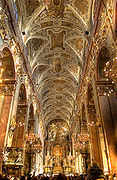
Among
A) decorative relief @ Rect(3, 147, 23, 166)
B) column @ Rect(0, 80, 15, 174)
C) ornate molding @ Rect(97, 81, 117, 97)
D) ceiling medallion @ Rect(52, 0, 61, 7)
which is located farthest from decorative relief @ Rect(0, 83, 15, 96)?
ceiling medallion @ Rect(52, 0, 61, 7)

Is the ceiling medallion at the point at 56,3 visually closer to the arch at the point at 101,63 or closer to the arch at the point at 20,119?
the arch at the point at 101,63

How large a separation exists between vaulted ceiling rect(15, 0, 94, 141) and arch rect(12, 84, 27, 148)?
334 centimetres

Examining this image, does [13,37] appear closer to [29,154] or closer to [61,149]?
[29,154]

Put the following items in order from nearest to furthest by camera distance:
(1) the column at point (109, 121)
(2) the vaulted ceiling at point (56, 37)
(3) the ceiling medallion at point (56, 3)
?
(1) the column at point (109, 121)
(3) the ceiling medallion at point (56, 3)
(2) the vaulted ceiling at point (56, 37)

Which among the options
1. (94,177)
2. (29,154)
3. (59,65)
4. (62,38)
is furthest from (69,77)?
(94,177)

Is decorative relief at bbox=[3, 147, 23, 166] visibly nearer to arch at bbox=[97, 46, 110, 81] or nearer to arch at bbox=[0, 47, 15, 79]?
arch at bbox=[0, 47, 15, 79]

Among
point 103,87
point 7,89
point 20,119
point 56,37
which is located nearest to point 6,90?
point 7,89

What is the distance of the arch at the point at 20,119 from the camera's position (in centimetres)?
1156

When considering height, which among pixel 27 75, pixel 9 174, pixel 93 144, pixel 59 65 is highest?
pixel 59 65

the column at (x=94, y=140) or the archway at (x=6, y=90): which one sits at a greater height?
the archway at (x=6, y=90)

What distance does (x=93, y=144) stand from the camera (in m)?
10.7

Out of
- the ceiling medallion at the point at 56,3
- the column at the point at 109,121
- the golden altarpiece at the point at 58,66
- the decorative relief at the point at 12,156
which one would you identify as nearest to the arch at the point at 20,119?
the golden altarpiece at the point at 58,66

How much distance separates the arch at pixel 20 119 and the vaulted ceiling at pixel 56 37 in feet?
Result: 11.0

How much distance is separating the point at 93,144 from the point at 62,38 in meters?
9.45
